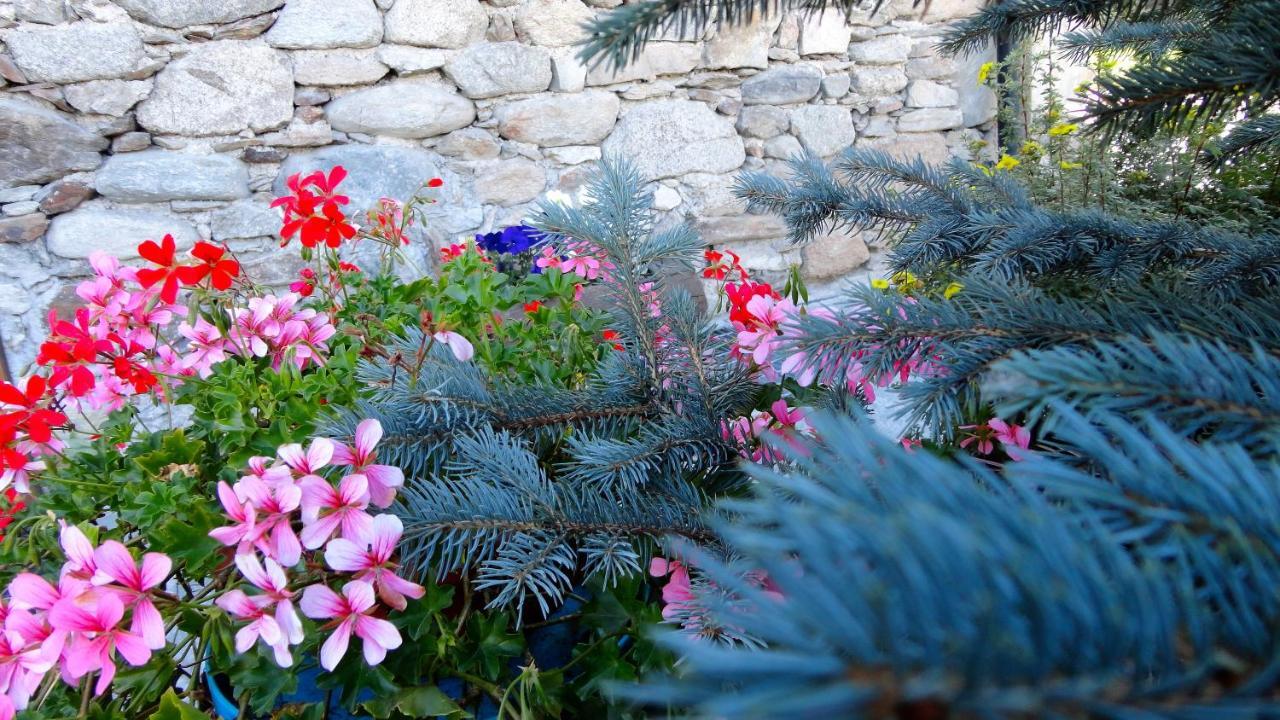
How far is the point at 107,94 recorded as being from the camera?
6.70 ft

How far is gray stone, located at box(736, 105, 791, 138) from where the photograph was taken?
108 inches

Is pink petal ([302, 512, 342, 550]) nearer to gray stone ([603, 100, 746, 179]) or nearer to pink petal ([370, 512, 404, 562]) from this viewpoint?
pink petal ([370, 512, 404, 562])

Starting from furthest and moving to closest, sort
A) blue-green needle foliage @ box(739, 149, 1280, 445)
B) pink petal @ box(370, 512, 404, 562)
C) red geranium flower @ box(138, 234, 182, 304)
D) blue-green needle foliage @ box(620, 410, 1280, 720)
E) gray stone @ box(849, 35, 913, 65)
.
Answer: gray stone @ box(849, 35, 913, 65)
red geranium flower @ box(138, 234, 182, 304)
pink petal @ box(370, 512, 404, 562)
blue-green needle foliage @ box(739, 149, 1280, 445)
blue-green needle foliage @ box(620, 410, 1280, 720)

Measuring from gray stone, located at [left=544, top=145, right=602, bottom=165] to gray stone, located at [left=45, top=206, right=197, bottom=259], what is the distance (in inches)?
46.7

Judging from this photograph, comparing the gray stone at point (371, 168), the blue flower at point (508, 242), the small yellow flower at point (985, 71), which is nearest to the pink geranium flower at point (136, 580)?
the blue flower at point (508, 242)

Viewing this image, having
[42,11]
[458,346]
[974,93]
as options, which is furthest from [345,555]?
[974,93]

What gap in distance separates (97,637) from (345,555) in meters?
0.17

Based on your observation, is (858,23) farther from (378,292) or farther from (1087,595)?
(1087,595)

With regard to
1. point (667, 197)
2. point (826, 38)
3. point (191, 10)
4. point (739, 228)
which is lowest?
point (739, 228)

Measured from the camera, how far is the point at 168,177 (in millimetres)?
2115

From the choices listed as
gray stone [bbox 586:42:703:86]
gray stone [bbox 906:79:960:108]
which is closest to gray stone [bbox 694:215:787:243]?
gray stone [bbox 586:42:703:86]

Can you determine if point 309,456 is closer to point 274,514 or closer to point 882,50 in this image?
point 274,514

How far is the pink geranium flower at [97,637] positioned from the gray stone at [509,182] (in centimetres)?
213

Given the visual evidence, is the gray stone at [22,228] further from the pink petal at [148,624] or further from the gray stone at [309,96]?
the pink petal at [148,624]
